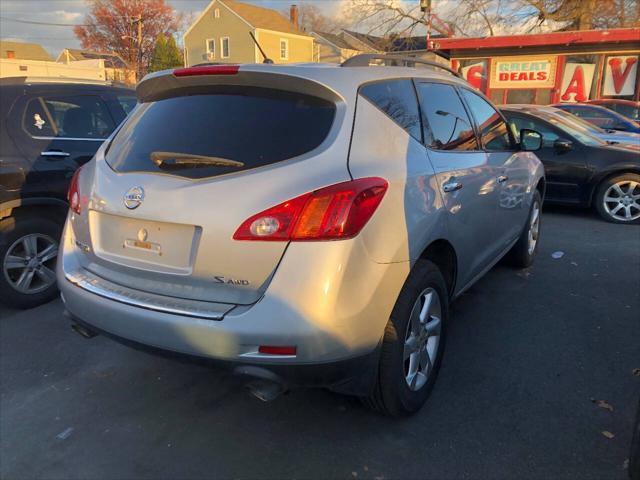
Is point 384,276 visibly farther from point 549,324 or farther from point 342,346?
point 549,324

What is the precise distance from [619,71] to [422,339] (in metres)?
18.1

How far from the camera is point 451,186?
297 centimetres

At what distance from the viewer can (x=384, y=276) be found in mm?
2312

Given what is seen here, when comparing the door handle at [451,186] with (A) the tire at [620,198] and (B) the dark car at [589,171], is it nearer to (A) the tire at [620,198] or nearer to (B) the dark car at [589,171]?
(B) the dark car at [589,171]

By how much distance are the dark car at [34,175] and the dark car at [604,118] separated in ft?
33.8

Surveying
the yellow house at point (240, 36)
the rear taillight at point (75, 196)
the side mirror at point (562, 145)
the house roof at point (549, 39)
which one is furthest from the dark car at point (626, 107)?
the yellow house at point (240, 36)

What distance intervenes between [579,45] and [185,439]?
1871 centimetres

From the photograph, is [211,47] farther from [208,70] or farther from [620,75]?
[208,70]

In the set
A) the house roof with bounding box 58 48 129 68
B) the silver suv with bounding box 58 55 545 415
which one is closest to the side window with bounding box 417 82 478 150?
the silver suv with bounding box 58 55 545 415

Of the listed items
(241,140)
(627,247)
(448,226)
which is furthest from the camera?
(627,247)

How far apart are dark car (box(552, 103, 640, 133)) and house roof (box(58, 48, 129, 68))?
4196cm

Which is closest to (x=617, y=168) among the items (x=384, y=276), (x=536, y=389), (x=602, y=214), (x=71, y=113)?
(x=602, y=214)

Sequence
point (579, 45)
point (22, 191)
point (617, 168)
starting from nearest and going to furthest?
point (22, 191), point (617, 168), point (579, 45)

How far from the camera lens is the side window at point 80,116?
182 inches
